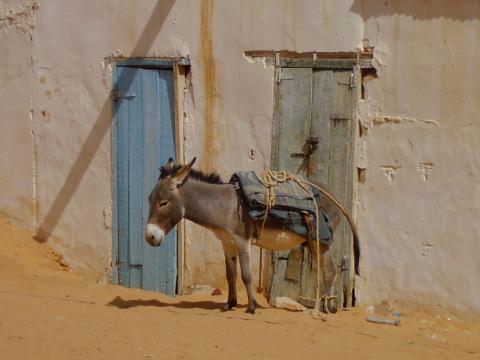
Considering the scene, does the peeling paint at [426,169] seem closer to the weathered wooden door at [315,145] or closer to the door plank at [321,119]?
the weathered wooden door at [315,145]

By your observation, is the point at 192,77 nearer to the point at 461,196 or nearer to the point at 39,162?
the point at 39,162

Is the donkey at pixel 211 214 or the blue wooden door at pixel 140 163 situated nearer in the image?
the donkey at pixel 211 214

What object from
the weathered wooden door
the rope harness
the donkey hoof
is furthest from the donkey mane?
the weathered wooden door

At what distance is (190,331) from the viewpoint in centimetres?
819

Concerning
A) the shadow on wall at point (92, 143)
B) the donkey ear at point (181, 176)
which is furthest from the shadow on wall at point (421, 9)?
the donkey ear at point (181, 176)

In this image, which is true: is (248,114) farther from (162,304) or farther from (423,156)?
(162,304)

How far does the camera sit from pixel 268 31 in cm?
1016

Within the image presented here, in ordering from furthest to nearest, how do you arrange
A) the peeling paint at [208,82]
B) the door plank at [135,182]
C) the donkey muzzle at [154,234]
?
the door plank at [135,182] → the peeling paint at [208,82] → the donkey muzzle at [154,234]

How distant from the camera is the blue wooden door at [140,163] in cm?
1084

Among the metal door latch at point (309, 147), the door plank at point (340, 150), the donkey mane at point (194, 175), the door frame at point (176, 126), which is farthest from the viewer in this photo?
the door frame at point (176, 126)

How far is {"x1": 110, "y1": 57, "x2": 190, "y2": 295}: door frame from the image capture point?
420 inches

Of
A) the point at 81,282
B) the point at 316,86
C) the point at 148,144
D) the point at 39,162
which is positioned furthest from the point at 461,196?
the point at 39,162

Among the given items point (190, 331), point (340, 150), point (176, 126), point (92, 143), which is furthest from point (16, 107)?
point (190, 331)

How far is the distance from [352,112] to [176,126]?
2.05 m
